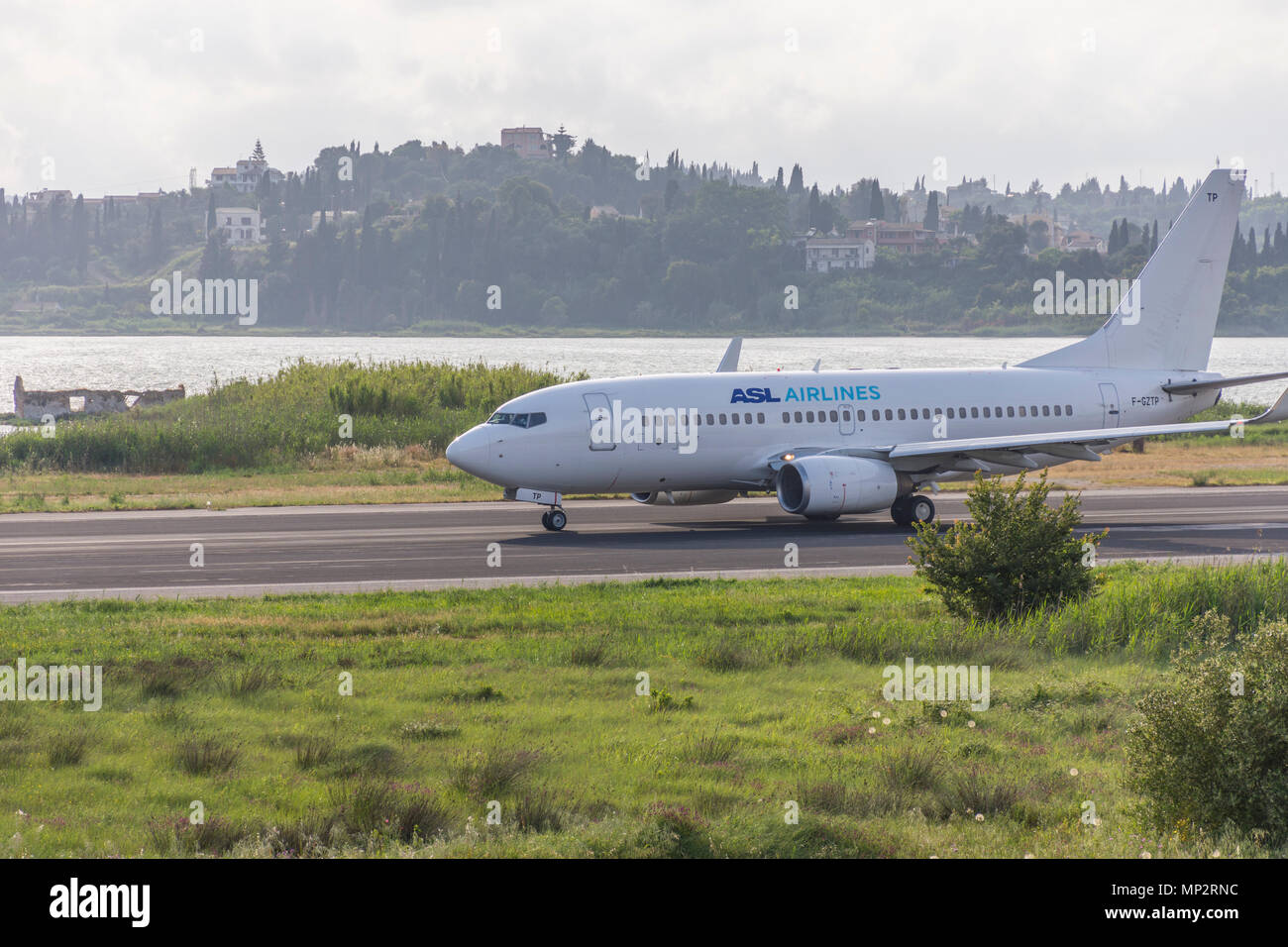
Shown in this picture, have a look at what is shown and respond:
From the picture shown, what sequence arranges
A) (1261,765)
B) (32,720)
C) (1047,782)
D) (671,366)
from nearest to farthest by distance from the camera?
(1261,765), (1047,782), (32,720), (671,366)

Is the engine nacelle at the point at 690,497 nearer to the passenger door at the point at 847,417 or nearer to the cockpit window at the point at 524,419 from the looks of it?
the passenger door at the point at 847,417

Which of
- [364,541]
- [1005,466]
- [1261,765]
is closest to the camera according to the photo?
[1261,765]

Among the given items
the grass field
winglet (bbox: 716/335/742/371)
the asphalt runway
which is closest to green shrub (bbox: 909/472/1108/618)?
the grass field

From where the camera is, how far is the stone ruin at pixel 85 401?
76.8 meters

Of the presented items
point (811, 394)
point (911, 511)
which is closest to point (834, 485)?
point (911, 511)

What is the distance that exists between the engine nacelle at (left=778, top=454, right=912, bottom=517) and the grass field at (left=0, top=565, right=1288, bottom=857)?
11526 mm

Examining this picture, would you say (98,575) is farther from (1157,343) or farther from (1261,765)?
(1157,343)

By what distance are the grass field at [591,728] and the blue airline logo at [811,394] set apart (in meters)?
13.7

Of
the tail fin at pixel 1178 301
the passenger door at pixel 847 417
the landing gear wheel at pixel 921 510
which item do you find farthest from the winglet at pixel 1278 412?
the passenger door at pixel 847 417

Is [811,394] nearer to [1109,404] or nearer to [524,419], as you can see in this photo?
[524,419]

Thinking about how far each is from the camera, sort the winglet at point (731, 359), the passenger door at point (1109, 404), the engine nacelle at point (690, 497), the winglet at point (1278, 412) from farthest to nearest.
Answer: the winglet at point (731, 359), the passenger door at point (1109, 404), the engine nacelle at point (690, 497), the winglet at point (1278, 412)

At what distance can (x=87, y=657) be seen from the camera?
60.2 ft

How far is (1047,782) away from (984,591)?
334 inches
